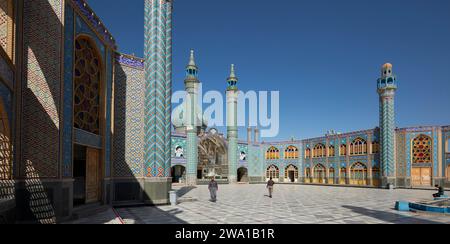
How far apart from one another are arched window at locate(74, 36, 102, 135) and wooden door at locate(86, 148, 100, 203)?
0.86m

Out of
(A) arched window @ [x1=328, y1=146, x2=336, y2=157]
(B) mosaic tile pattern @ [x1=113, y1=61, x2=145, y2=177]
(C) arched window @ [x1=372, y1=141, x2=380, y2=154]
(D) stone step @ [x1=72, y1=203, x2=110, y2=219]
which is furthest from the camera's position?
(A) arched window @ [x1=328, y1=146, x2=336, y2=157]

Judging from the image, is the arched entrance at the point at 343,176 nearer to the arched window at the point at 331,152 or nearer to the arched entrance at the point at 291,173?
the arched window at the point at 331,152

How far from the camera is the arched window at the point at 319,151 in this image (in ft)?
122

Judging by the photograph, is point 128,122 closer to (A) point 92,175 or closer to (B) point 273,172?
(A) point 92,175

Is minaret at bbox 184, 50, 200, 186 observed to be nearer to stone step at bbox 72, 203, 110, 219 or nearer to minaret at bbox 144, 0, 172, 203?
minaret at bbox 144, 0, 172, 203

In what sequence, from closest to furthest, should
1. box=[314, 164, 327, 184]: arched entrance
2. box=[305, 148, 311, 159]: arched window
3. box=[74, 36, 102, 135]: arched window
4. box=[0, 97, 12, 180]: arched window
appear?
box=[0, 97, 12, 180]: arched window
box=[74, 36, 102, 135]: arched window
box=[314, 164, 327, 184]: arched entrance
box=[305, 148, 311, 159]: arched window

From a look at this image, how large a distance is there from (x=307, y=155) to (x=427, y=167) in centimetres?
1334

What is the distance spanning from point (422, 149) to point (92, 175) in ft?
90.8

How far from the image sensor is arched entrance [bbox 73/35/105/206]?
37.3 ft

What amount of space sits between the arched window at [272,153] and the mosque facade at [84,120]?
547 inches

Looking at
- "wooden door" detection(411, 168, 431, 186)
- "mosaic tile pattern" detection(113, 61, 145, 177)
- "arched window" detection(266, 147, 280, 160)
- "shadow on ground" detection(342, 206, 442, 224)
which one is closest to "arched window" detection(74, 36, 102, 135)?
"mosaic tile pattern" detection(113, 61, 145, 177)
